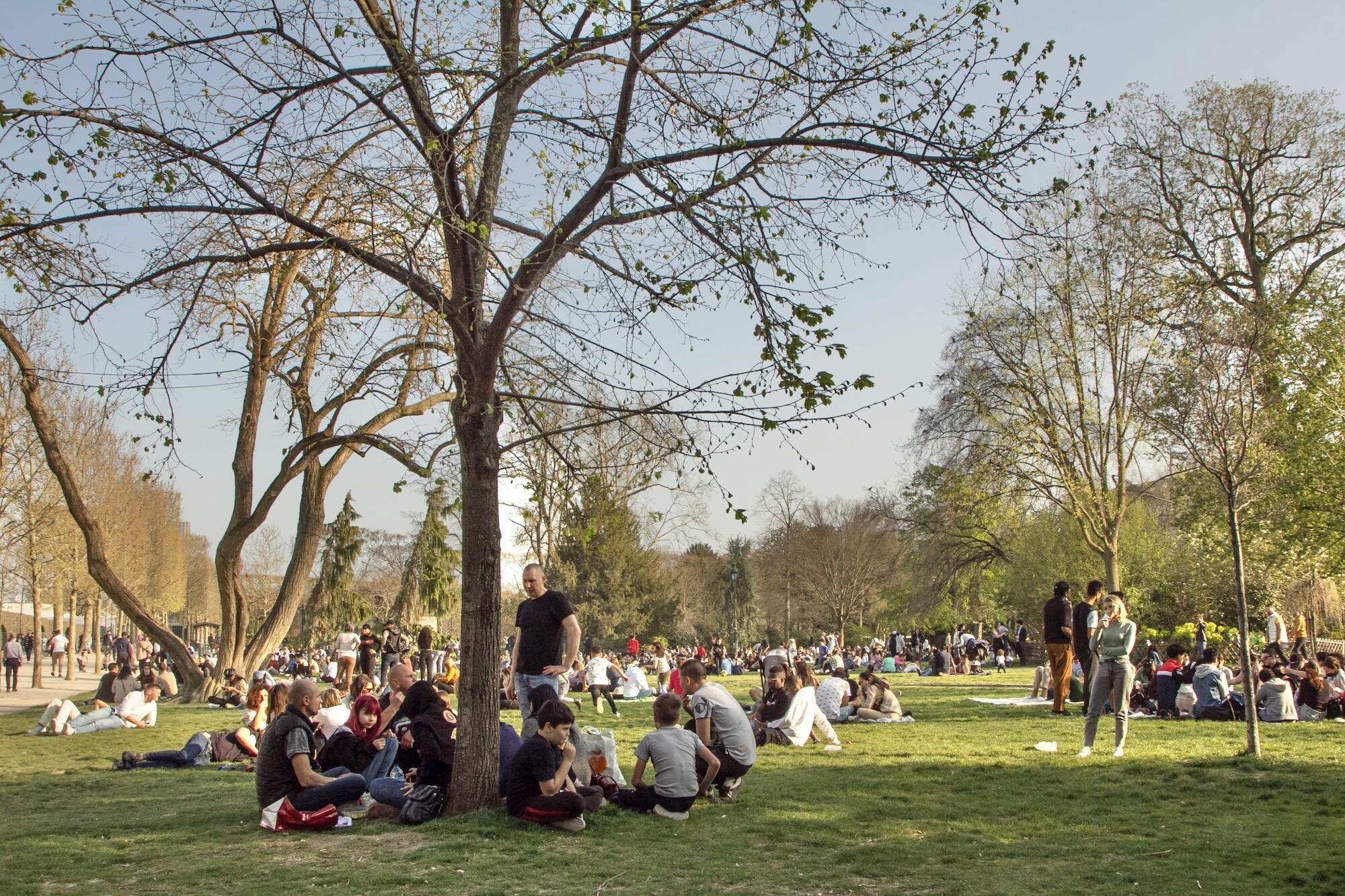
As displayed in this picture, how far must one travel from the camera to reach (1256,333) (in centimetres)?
1085

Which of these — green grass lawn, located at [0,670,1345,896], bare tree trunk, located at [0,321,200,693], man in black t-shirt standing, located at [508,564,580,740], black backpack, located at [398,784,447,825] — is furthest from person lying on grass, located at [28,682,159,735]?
black backpack, located at [398,784,447,825]

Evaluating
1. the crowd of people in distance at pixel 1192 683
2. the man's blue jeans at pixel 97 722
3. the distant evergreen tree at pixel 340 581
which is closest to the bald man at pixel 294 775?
the crowd of people in distance at pixel 1192 683

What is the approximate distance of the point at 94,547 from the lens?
2006 cm

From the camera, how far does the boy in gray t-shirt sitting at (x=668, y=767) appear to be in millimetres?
7785

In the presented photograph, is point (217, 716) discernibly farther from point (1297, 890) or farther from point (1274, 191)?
point (1274, 191)

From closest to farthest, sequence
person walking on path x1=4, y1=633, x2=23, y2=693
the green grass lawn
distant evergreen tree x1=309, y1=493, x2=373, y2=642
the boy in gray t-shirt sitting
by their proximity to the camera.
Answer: the green grass lawn → the boy in gray t-shirt sitting → person walking on path x1=4, y1=633, x2=23, y2=693 → distant evergreen tree x1=309, y1=493, x2=373, y2=642

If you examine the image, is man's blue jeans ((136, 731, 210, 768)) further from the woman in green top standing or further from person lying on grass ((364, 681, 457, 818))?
the woman in green top standing

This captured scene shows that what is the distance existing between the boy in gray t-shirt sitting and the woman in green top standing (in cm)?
431

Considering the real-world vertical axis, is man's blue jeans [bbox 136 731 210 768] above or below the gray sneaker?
below

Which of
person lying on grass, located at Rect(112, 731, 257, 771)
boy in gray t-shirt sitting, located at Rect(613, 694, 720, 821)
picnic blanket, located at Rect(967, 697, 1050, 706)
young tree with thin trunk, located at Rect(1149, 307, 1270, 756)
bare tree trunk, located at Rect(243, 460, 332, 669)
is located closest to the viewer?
boy in gray t-shirt sitting, located at Rect(613, 694, 720, 821)

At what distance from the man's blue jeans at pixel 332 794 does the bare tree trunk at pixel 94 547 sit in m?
10.2

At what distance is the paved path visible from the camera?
78.6 feet

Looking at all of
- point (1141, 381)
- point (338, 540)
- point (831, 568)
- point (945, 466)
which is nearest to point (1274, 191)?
point (945, 466)

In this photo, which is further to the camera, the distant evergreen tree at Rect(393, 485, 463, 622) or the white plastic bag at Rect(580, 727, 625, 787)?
the distant evergreen tree at Rect(393, 485, 463, 622)
